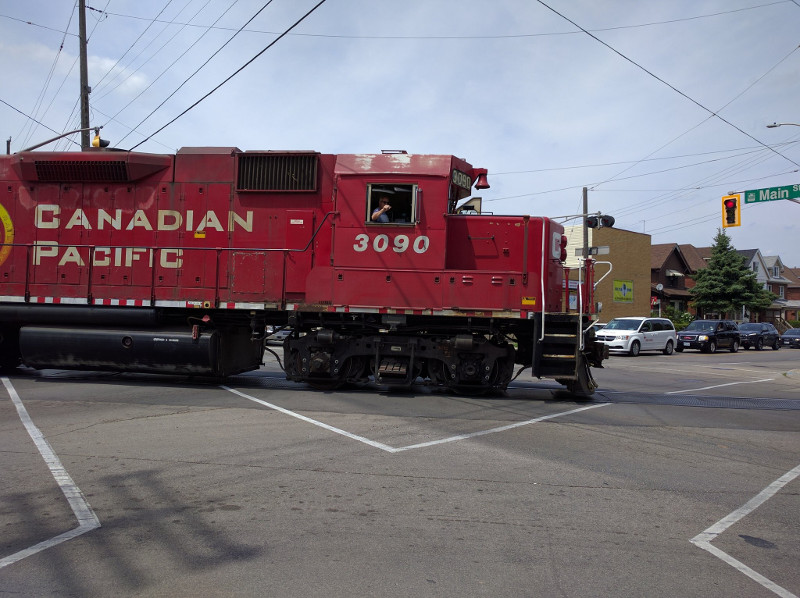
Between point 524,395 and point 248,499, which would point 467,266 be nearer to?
point 524,395

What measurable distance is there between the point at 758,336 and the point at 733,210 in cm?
1827

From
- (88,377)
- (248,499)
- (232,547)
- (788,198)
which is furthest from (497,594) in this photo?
(788,198)

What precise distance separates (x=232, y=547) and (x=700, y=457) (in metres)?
5.37

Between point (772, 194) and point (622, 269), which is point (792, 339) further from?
point (772, 194)

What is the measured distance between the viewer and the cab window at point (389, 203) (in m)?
10.3

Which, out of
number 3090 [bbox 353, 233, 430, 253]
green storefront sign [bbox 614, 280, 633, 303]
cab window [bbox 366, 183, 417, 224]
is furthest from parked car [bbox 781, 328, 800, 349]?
cab window [bbox 366, 183, 417, 224]

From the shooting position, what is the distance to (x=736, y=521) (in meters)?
4.76

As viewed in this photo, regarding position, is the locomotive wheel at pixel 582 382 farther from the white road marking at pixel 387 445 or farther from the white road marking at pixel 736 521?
the white road marking at pixel 736 521

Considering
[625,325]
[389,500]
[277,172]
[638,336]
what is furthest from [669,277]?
[389,500]

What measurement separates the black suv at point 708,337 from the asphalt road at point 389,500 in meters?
23.3

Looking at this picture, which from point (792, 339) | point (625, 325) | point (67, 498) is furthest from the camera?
point (792, 339)

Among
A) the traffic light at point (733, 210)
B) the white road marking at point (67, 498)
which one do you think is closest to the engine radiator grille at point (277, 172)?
the white road marking at point (67, 498)

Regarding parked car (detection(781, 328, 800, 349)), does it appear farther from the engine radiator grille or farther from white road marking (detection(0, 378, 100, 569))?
white road marking (detection(0, 378, 100, 569))

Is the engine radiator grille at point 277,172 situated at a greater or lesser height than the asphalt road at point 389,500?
greater
